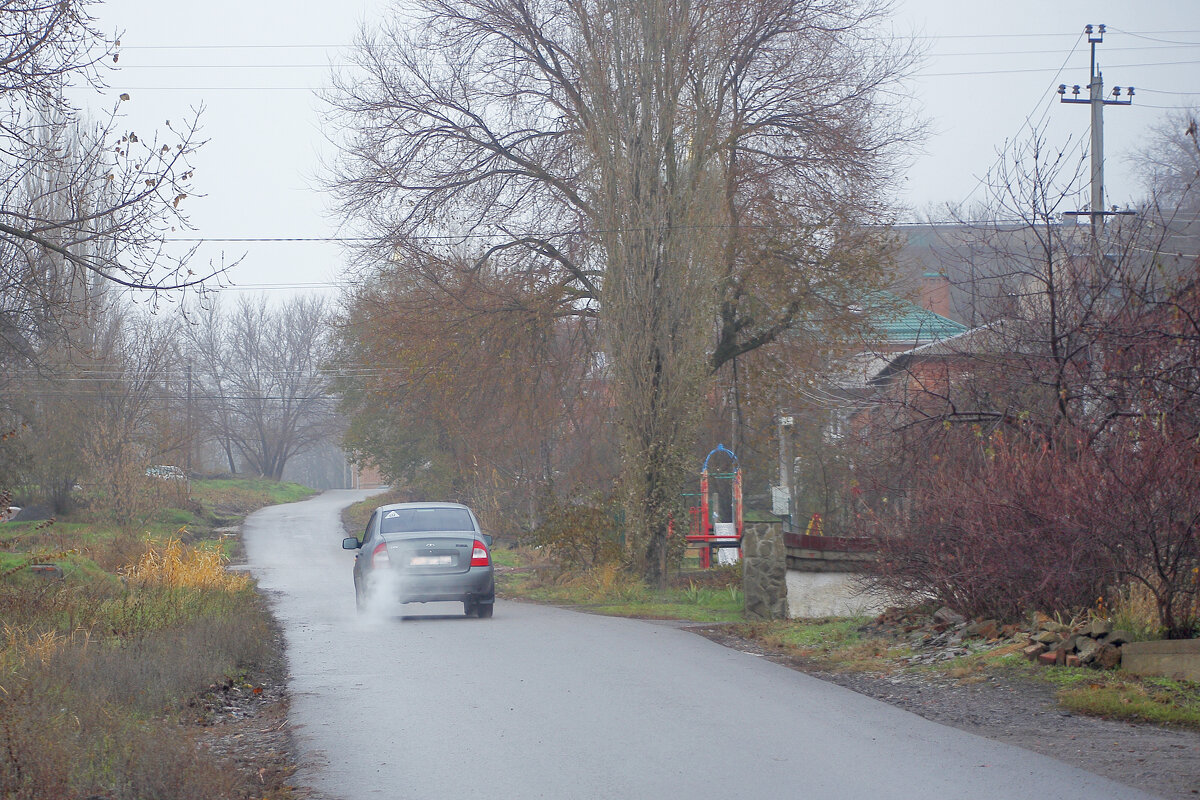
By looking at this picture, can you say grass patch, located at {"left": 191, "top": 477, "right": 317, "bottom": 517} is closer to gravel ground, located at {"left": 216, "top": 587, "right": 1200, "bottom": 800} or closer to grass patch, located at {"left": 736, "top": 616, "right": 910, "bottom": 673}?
grass patch, located at {"left": 736, "top": 616, "right": 910, "bottom": 673}

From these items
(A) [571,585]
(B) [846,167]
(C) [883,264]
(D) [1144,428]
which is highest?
(B) [846,167]

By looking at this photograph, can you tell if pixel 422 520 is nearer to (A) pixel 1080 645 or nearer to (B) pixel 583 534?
(B) pixel 583 534

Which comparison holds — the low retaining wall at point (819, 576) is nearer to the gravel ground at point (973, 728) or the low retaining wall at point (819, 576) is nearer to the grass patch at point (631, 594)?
the grass patch at point (631, 594)

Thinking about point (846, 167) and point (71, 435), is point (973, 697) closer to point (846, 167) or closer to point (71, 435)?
point (846, 167)

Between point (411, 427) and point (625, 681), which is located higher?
point (411, 427)

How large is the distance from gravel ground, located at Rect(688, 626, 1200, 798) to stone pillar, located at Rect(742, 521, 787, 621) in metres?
5.66

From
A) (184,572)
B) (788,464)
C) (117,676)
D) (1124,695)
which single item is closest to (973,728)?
(1124,695)

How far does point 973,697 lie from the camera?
9.27 meters

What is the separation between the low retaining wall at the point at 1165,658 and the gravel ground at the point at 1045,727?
73 centimetres

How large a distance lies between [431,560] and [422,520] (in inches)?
48.6

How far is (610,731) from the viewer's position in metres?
7.88

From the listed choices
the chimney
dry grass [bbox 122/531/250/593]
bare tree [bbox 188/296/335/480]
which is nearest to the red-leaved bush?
the chimney

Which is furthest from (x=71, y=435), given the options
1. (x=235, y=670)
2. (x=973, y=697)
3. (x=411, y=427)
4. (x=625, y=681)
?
(x=973, y=697)

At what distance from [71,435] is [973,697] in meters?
34.0
